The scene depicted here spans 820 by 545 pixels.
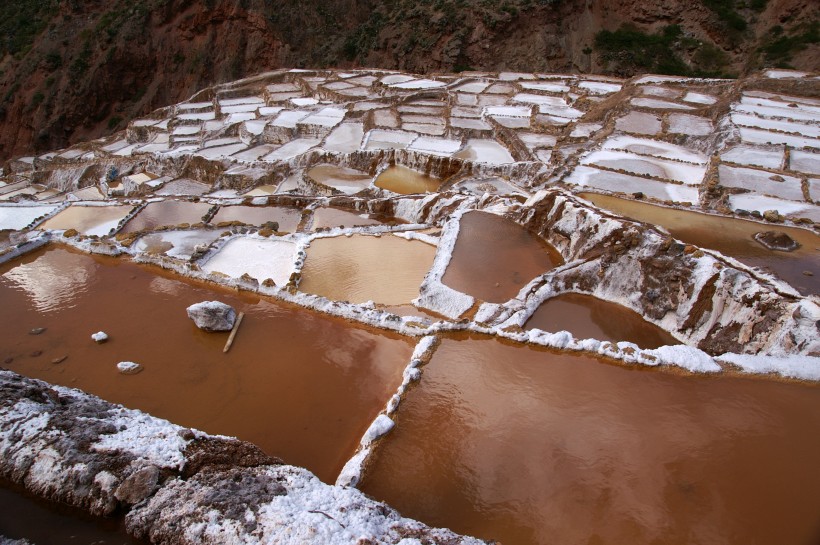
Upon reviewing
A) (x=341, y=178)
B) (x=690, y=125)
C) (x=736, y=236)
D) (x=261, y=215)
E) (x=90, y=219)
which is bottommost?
(x=261, y=215)

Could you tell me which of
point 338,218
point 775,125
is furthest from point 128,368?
point 775,125

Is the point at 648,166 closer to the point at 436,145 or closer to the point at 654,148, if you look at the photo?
the point at 654,148

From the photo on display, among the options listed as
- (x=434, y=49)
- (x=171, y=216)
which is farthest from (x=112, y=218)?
(x=434, y=49)

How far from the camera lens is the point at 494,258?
934cm

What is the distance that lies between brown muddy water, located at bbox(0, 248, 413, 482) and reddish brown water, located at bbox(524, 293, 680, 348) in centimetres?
243

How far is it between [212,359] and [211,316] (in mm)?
736

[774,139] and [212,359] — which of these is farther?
[774,139]

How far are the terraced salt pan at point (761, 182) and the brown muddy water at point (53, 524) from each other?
42.2 feet

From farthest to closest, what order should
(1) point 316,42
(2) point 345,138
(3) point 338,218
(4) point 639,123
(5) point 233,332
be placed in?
1. (1) point 316,42
2. (2) point 345,138
3. (4) point 639,123
4. (3) point 338,218
5. (5) point 233,332

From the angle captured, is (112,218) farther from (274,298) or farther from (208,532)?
(208,532)

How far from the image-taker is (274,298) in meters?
8.12

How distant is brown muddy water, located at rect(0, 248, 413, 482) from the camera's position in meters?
5.90

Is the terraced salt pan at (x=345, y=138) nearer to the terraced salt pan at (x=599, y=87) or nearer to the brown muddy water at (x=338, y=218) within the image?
the brown muddy water at (x=338, y=218)

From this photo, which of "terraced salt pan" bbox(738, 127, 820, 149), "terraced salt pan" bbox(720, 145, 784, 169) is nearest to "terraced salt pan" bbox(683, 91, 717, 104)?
"terraced salt pan" bbox(738, 127, 820, 149)
